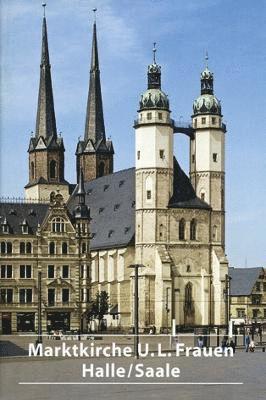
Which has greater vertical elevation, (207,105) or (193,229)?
(207,105)

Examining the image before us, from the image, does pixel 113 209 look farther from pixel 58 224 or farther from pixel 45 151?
pixel 58 224

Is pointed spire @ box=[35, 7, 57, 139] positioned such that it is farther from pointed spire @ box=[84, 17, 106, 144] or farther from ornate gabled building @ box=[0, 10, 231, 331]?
ornate gabled building @ box=[0, 10, 231, 331]

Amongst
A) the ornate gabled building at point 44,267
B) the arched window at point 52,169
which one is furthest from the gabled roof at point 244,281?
the ornate gabled building at point 44,267

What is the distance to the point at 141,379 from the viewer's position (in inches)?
1314

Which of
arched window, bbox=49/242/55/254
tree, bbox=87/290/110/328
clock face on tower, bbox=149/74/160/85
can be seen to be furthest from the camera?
clock face on tower, bbox=149/74/160/85

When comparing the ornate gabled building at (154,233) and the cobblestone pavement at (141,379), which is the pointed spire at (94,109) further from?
the cobblestone pavement at (141,379)

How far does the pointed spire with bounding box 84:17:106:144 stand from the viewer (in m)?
125

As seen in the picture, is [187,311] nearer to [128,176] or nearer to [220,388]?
[128,176]

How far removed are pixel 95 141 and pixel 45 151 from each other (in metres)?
8.18

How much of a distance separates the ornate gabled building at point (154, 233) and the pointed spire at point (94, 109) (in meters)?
17.4

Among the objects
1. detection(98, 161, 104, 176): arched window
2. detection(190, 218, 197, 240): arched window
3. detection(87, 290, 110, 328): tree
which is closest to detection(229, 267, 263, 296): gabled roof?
detection(98, 161, 104, 176): arched window

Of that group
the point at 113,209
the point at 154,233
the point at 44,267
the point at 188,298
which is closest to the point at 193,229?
the point at 154,233

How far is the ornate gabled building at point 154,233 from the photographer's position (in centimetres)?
9188

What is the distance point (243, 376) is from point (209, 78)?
73.9 m
